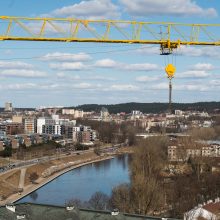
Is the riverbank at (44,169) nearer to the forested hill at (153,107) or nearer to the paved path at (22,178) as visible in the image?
the paved path at (22,178)

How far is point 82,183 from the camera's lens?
76.6 feet

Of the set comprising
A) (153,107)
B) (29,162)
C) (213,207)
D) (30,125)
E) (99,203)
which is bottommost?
(29,162)

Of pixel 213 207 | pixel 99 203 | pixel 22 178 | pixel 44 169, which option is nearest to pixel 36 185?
pixel 22 178

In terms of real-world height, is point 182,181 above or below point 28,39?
below

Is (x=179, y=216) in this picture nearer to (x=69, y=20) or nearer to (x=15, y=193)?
(x=69, y=20)

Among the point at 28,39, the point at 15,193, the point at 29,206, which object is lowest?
the point at 15,193

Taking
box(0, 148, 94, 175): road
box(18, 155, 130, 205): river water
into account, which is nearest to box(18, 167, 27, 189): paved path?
box(0, 148, 94, 175): road

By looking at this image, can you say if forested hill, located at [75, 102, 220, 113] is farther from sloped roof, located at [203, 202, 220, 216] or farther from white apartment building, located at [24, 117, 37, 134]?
sloped roof, located at [203, 202, 220, 216]

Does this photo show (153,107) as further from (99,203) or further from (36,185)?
(99,203)

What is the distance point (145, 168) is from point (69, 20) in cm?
1185

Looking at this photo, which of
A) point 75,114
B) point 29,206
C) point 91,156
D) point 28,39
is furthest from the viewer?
point 75,114

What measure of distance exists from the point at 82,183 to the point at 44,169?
5.36 metres

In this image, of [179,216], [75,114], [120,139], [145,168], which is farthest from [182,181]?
[75,114]

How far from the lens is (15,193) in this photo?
20.6 m
